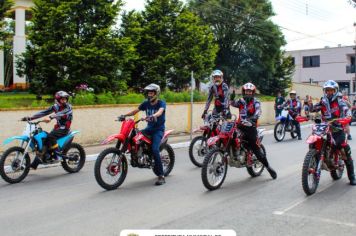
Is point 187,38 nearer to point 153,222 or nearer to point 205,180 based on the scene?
point 205,180

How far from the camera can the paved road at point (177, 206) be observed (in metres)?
5.88

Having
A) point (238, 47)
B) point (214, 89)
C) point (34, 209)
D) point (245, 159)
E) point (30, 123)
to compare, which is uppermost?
point (238, 47)

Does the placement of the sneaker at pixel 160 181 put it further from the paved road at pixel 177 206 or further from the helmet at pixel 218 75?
the helmet at pixel 218 75

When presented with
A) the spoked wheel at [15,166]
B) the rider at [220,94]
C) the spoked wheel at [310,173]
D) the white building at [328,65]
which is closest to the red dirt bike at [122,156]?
the spoked wheel at [15,166]

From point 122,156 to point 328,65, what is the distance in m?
54.6

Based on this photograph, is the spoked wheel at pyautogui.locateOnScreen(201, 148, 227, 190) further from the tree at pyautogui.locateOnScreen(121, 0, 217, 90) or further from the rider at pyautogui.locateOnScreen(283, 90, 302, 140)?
the tree at pyautogui.locateOnScreen(121, 0, 217, 90)

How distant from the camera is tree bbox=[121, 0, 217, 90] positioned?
79.6 ft

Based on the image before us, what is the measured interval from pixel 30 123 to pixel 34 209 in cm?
271

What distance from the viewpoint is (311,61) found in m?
60.8

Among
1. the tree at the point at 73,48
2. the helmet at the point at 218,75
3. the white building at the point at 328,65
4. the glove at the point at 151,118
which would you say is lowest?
the glove at the point at 151,118

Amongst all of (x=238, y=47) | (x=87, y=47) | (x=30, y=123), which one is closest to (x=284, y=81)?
(x=238, y=47)

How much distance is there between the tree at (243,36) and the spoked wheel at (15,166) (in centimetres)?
2920

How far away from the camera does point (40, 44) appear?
1858cm

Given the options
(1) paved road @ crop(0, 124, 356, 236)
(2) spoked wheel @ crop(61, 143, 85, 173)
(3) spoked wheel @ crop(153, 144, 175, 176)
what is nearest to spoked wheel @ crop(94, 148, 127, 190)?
(1) paved road @ crop(0, 124, 356, 236)
